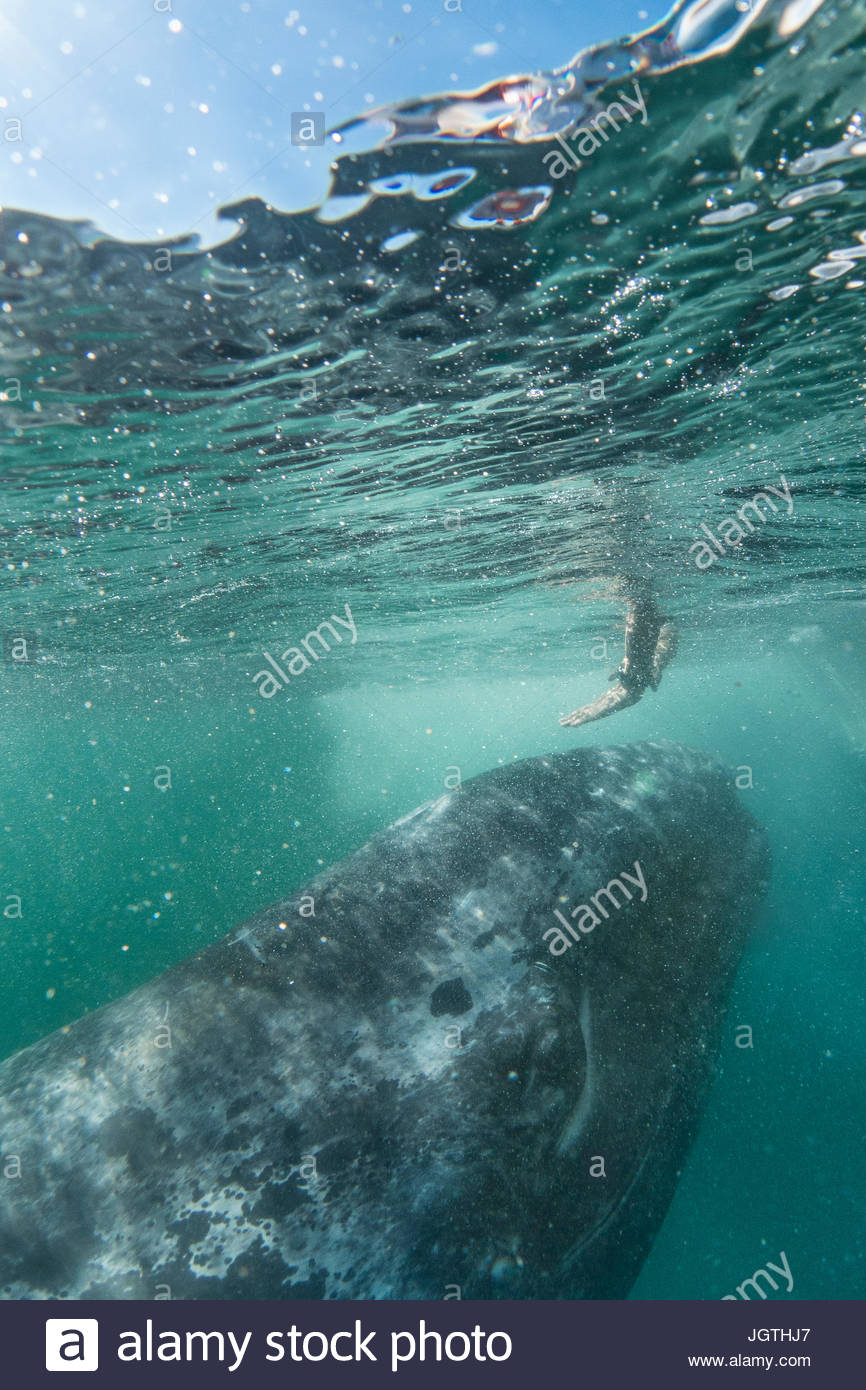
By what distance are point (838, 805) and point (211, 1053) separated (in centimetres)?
2958

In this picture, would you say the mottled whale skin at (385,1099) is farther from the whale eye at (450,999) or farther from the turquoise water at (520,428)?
the turquoise water at (520,428)

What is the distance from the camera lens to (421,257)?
5.74m

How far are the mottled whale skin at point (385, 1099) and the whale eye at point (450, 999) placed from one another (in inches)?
1.0

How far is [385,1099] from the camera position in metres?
5.59

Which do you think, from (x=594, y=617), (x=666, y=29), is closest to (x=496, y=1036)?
(x=666, y=29)

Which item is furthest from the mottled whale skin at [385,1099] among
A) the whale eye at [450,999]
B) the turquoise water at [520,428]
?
the turquoise water at [520,428]

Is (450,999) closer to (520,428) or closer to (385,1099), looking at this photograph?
(385,1099)

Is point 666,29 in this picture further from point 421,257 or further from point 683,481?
point 683,481

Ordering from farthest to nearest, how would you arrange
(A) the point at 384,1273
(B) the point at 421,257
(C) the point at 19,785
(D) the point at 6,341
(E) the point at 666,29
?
(C) the point at 19,785
(D) the point at 6,341
(B) the point at 421,257
(A) the point at 384,1273
(E) the point at 666,29

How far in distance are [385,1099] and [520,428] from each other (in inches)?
341

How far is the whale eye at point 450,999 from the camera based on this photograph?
633 centimetres
